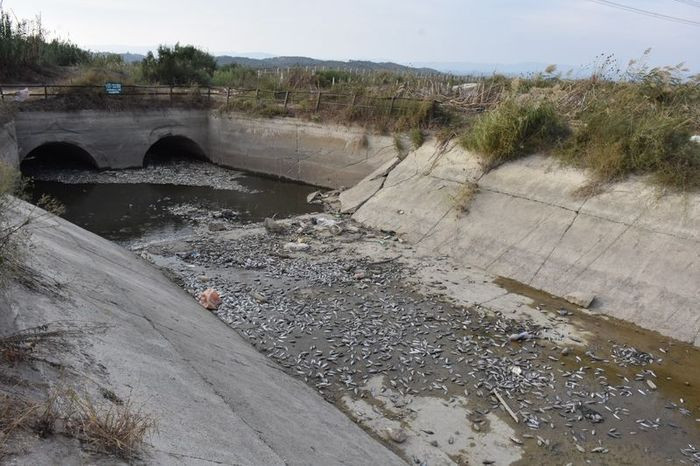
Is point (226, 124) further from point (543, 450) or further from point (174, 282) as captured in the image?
point (543, 450)

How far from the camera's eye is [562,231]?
41.6 feet

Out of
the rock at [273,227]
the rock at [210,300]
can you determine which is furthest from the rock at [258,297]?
the rock at [273,227]

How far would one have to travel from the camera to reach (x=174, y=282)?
1162cm

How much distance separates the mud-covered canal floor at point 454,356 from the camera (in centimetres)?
712

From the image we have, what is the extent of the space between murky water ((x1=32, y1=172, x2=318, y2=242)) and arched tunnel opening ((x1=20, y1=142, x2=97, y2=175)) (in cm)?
233

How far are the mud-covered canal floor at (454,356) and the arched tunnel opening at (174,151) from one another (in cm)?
1439

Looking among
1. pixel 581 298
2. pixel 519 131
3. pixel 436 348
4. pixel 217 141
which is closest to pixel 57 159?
pixel 217 141

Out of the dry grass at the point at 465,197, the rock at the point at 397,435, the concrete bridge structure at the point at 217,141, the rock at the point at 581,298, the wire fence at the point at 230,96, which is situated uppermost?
the wire fence at the point at 230,96

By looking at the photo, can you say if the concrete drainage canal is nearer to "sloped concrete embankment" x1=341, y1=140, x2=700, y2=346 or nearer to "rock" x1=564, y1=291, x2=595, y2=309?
"rock" x1=564, y1=291, x2=595, y2=309

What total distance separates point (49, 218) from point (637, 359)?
12.2 meters

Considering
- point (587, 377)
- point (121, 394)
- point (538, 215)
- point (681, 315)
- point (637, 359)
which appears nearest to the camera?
point (121, 394)

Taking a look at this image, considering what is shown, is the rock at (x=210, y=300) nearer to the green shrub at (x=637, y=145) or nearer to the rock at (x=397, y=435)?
the rock at (x=397, y=435)

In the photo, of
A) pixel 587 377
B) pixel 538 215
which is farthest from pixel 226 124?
pixel 587 377

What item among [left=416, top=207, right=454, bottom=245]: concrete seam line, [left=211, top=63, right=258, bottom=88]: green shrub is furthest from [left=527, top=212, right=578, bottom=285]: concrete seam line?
[left=211, top=63, right=258, bottom=88]: green shrub
